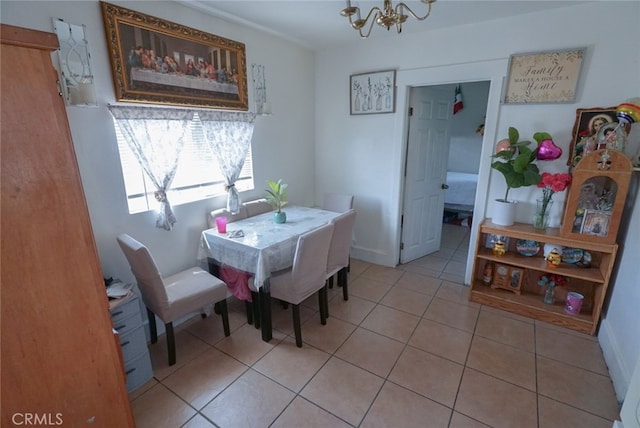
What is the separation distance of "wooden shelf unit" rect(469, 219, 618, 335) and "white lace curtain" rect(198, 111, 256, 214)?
2.29 metres

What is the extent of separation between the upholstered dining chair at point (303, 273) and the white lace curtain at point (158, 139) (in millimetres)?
994

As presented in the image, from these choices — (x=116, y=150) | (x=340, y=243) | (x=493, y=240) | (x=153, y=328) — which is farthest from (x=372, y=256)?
(x=116, y=150)

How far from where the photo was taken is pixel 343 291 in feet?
9.20

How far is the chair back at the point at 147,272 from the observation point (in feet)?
5.71

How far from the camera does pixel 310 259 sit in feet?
6.82

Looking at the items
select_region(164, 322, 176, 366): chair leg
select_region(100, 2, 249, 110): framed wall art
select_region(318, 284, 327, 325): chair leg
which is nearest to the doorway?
select_region(318, 284, 327, 325): chair leg

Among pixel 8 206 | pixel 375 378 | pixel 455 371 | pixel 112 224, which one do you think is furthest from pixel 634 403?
pixel 112 224

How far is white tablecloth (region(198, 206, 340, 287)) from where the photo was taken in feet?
6.78

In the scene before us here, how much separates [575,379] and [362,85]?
10.0 ft

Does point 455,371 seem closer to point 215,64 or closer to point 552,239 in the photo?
point 552,239

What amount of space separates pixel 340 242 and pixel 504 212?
1.46m

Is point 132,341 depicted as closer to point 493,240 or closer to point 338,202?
point 338,202

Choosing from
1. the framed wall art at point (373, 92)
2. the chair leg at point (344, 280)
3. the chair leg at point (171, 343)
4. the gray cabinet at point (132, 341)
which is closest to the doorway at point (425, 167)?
A: the framed wall art at point (373, 92)

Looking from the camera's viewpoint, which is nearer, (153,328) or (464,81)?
(153,328)
